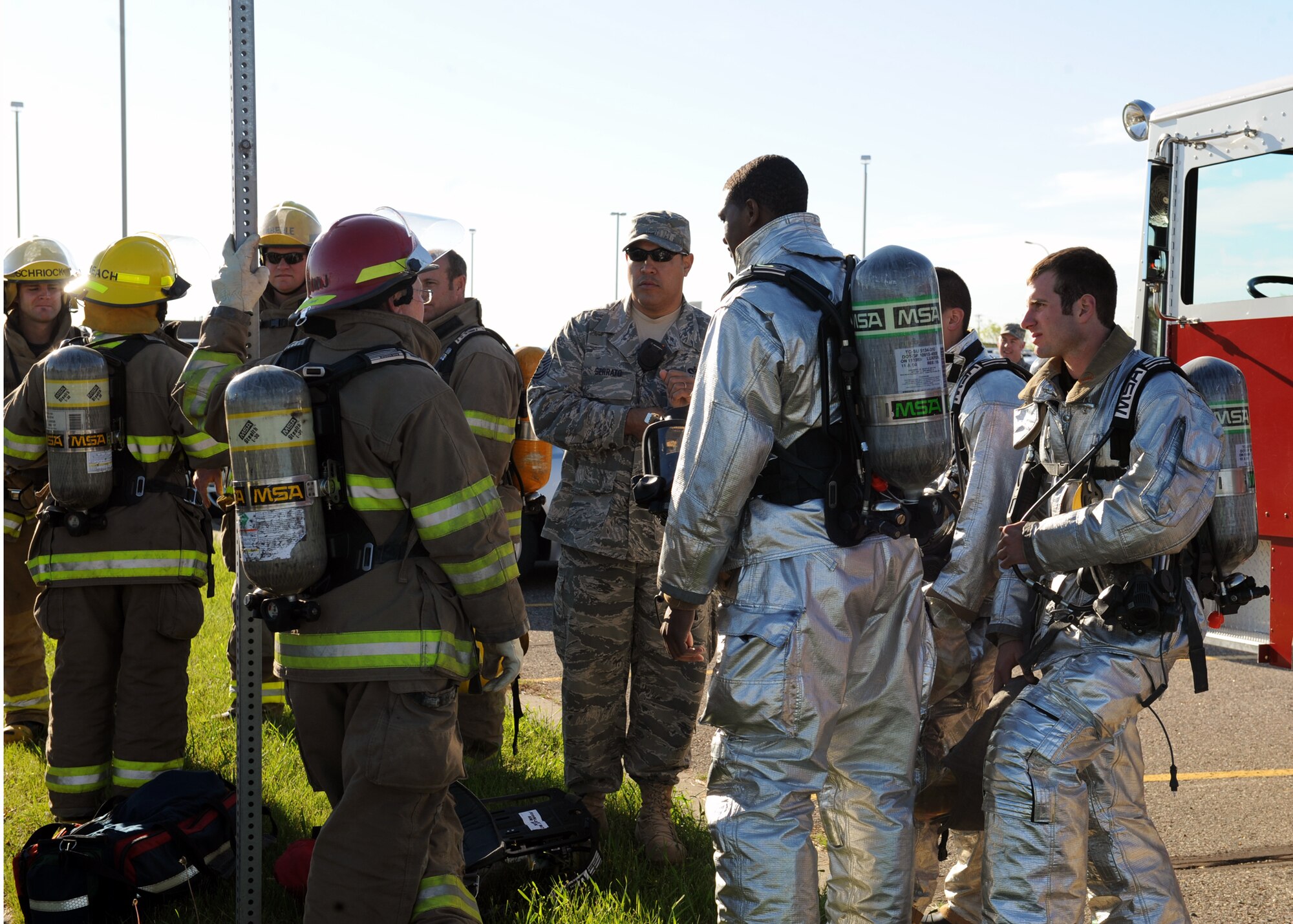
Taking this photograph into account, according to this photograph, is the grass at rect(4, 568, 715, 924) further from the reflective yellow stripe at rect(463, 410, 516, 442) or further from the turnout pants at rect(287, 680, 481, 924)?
the reflective yellow stripe at rect(463, 410, 516, 442)

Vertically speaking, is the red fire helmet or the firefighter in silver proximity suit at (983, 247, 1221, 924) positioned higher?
the red fire helmet

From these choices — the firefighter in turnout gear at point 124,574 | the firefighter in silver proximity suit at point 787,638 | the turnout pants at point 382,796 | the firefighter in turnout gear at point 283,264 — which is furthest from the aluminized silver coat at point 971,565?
the firefighter in turnout gear at point 283,264

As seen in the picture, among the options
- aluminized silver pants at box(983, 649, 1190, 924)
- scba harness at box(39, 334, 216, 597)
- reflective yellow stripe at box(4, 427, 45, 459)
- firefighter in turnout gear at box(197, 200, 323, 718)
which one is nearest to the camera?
aluminized silver pants at box(983, 649, 1190, 924)

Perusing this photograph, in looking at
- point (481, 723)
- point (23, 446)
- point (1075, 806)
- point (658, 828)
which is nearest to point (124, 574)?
point (23, 446)

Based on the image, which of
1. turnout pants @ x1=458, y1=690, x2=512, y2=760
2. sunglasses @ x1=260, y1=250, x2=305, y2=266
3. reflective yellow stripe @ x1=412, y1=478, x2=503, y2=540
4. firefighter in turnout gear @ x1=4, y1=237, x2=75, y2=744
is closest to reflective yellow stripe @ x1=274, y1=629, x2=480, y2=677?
reflective yellow stripe @ x1=412, y1=478, x2=503, y2=540

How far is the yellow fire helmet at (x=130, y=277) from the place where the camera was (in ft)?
14.8

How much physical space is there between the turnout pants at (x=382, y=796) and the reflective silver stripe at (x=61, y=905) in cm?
115

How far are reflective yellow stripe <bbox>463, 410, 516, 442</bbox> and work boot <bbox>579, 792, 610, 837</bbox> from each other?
1.57 m

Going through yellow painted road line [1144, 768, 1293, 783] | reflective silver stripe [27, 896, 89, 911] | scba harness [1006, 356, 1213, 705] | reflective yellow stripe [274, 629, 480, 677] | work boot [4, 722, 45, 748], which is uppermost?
scba harness [1006, 356, 1213, 705]

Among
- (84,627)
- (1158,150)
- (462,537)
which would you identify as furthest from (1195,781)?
(84,627)

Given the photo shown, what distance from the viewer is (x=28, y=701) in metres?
6.09

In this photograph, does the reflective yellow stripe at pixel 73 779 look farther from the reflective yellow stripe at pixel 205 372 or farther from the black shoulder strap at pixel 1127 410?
the black shoulder strap at pixel 1127 410

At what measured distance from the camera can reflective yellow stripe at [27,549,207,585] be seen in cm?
442

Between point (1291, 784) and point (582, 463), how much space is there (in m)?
4.04
